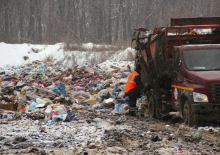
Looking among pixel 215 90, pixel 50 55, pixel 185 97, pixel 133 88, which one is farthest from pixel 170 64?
pixel 50 55

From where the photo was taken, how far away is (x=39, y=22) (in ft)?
130

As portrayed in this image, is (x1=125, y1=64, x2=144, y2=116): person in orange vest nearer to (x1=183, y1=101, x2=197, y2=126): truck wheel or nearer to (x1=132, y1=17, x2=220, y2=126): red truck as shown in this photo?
(x1=132, y1=17, x2=220, y2=126): red truck

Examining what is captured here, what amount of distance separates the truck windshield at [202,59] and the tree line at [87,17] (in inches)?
1144

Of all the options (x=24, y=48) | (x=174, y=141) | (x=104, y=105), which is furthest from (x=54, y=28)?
(x=174, y=141)

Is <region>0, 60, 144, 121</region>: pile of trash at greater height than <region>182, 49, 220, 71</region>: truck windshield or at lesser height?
lesser

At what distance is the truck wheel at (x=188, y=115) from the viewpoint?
5.48m

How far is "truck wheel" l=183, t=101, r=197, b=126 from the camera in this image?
5.48 m

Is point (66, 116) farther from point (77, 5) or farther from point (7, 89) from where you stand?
point (77, 5)

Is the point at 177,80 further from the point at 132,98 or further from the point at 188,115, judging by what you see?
the point at 132,98

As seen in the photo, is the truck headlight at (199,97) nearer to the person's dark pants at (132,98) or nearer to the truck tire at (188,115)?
the truck tire at (188,115)

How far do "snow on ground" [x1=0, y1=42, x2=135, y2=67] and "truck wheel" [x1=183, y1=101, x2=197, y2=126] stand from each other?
56.6ft

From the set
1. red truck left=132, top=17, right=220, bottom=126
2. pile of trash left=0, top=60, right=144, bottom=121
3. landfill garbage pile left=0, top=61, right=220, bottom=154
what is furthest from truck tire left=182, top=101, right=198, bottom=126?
pile of trash left=0, top=60, right=144, bottom=121

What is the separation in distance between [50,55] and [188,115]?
2135 cm

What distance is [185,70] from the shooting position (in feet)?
19.2
